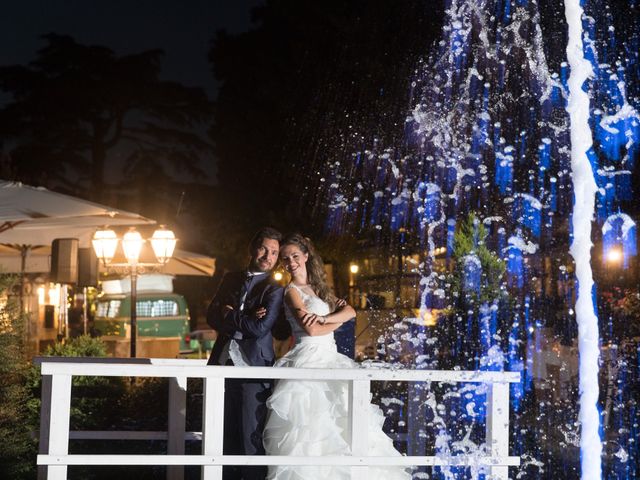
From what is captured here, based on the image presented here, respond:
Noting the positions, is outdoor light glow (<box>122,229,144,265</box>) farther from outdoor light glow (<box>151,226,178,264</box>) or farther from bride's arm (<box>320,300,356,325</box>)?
bride's arm (<box>320,300,356,325</box>)

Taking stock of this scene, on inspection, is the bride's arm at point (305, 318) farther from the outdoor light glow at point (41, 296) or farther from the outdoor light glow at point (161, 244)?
the outdoor light glow at point (41, 296)

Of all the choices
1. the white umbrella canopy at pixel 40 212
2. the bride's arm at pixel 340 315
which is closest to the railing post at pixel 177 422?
the bride's arm at pixel 340 315

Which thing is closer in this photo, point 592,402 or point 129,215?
point 592,402

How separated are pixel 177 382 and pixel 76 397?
4254 mm

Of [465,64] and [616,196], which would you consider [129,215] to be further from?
[465,64]

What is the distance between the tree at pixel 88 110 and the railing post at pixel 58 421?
81.3ft

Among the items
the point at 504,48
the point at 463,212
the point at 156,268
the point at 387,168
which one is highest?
the point at 504,48

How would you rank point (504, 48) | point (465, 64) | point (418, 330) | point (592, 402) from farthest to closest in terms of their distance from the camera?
point (465, 64), point (504, 48), point (418, 330), point (592, 402)

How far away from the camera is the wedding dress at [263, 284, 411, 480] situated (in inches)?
197

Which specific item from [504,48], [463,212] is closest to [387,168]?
[463,212]

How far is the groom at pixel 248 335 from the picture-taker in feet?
16.8

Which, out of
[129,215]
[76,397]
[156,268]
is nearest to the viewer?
[76,397]

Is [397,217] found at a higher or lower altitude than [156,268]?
higher

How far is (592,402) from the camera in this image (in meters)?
8.38
